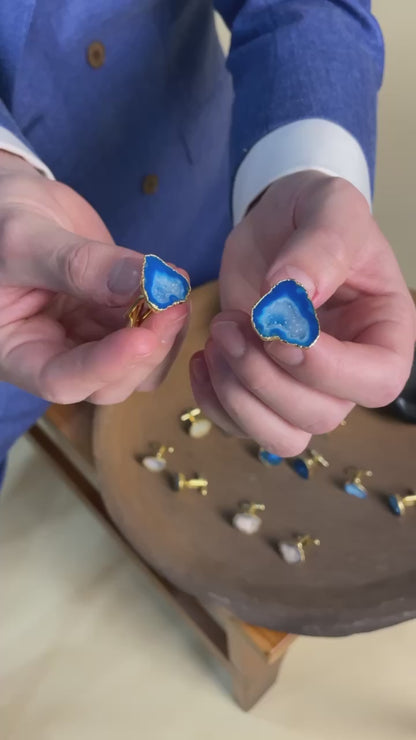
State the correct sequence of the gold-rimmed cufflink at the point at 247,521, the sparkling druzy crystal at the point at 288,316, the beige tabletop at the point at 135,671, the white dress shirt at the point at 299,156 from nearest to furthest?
1. the sparkling druzy crystal at the point at 288,316
2. the white dress shirt at the point at 299,156
3. the gold-rimmed cufflink at the point at 247,521
4. the beige tabletop at the point at 135,671

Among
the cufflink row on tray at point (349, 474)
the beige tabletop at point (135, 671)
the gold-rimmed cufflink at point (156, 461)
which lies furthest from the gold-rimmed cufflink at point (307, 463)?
the beige tabletop at point (135, 671)

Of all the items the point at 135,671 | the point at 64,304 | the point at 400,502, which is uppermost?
the point at 64,304

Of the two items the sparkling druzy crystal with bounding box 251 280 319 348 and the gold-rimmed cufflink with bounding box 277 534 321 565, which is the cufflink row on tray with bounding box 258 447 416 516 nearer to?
the gold-rimmed cufflink with bounding box 277 534 321 565

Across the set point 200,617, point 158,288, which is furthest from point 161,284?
point 200,617

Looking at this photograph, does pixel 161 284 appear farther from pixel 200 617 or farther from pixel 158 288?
pixel 200 617

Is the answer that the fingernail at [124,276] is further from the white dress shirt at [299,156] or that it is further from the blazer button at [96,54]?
the blazer button at [96,54]


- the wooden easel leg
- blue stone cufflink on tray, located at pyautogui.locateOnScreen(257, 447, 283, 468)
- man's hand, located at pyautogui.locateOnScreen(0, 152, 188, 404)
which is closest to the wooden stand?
the wooden easel leg
